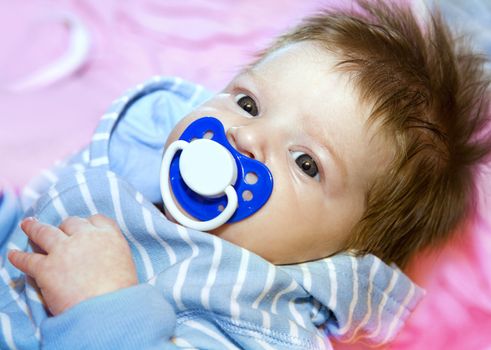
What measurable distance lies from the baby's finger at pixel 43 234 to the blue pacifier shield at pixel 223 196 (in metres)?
0.16

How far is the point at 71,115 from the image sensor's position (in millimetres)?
1341

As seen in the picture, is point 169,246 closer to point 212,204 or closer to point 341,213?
point 212,204

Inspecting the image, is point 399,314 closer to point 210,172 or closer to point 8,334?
point 210,172

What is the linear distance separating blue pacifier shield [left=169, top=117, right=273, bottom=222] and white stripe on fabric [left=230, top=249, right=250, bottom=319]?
0.16 feet

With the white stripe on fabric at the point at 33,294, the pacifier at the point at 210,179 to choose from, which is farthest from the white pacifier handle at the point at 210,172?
the white stripe on fabric at the point at 33,294

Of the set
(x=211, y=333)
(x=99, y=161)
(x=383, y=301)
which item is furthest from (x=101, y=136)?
(x=383, y=301)

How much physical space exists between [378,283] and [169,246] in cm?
32

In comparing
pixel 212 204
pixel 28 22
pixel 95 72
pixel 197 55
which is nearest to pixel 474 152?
pixel 212 204

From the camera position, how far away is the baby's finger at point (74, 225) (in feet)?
2.75

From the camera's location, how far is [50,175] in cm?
113

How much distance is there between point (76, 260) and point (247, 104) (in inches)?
12.6

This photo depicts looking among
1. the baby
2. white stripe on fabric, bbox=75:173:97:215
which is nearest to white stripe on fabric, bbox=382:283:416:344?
the baby

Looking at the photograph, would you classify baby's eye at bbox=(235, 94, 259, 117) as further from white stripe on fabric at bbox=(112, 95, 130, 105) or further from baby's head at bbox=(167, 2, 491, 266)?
white stripe on fabric at bbox=(112, 95, 130, 105)

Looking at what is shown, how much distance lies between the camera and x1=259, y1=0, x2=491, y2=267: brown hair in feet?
2.92
